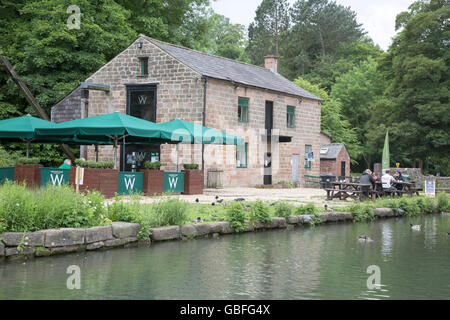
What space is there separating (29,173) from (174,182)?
5.30m

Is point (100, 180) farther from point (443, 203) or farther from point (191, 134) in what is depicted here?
point (443, 203)

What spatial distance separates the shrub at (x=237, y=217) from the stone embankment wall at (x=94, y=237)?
0.46 feet

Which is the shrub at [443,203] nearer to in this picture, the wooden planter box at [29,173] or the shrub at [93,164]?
the shrub at [93,164]

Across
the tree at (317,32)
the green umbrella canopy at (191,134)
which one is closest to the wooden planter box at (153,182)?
the green umbrella canopy at (191,134)

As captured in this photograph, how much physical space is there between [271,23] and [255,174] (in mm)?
38993

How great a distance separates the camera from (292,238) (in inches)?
493

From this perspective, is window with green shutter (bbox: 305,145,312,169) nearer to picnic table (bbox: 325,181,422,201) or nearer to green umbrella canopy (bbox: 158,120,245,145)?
picnic table (bbox: 325,181,422,201)

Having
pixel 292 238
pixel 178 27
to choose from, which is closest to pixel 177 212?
pixel 292 238

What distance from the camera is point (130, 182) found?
19109 millimetres

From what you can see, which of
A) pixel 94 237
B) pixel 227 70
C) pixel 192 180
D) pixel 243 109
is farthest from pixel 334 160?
pixel 94 237

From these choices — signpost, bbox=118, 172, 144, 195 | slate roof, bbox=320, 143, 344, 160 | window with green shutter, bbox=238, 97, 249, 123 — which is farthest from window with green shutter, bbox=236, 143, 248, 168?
slate roof, bbox=320, 143, 344, 160

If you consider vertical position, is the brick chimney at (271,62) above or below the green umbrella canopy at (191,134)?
above

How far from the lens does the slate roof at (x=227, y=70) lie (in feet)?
88.0

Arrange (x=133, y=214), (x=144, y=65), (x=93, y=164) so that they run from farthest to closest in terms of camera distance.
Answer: (x=144, y=65) → (x=93, y=164) → (x=133, y=214)
